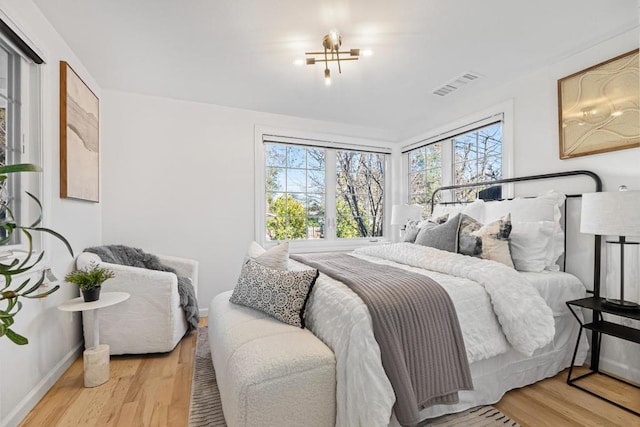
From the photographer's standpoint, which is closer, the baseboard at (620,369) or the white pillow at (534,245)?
the baseboard at (620,369)

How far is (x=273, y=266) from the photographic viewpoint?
204 centimetres

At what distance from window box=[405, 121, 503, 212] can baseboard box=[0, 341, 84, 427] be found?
3855mm

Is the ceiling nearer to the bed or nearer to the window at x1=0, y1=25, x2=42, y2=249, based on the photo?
the window at x1=0, y1=25, x2=42, y2=249

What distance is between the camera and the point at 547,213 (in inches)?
92.4

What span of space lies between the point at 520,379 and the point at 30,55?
359 centimetres

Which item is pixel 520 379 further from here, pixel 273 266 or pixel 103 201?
pixel 103 201

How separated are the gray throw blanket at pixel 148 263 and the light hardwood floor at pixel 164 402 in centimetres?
54

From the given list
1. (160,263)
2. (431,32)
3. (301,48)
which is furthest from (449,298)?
(160,263)

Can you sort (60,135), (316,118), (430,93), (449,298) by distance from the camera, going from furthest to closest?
(316,118)
(430,93)
(60,135)
(449,298)

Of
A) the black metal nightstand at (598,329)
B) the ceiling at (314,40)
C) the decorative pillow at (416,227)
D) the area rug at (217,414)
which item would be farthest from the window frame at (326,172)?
the black metal nightstand at (598,329)

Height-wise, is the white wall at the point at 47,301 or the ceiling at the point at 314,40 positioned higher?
the ceiling at the point at 314,40

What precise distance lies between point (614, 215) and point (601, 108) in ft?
3.15

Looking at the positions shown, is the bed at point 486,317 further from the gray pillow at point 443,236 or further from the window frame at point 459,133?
the window frame at point 459,133

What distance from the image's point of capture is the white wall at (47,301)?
163 centimetres
